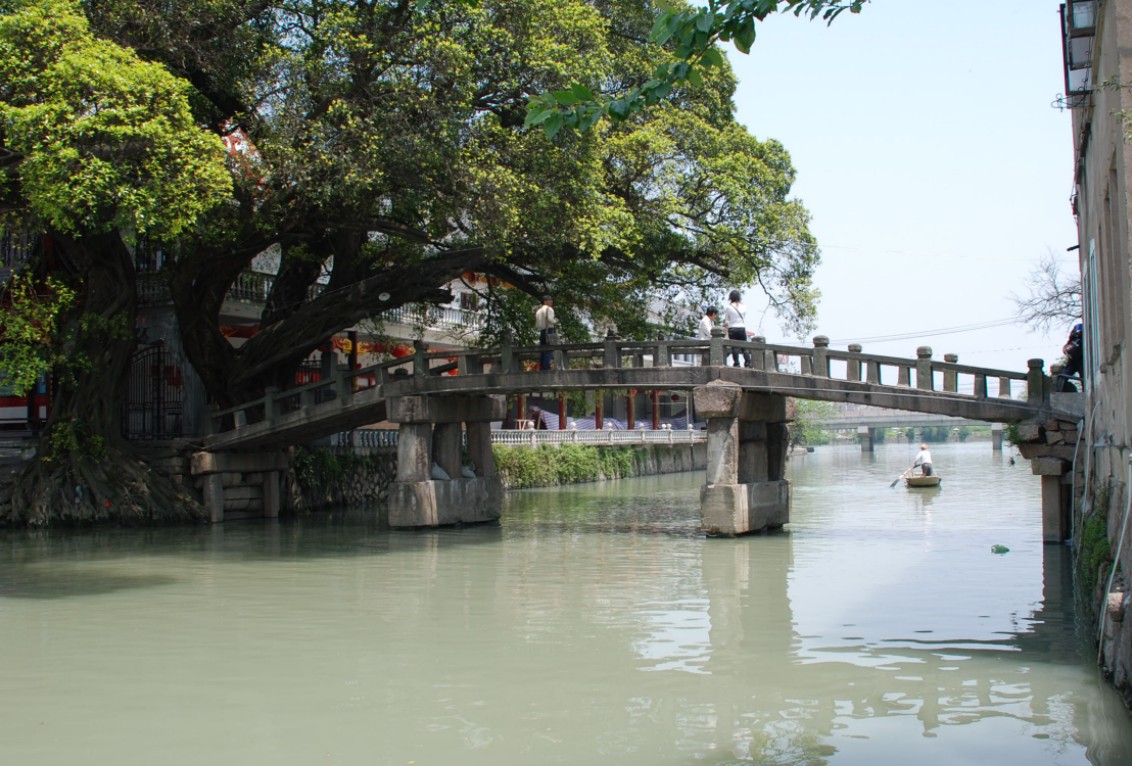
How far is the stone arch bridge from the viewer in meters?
18.7

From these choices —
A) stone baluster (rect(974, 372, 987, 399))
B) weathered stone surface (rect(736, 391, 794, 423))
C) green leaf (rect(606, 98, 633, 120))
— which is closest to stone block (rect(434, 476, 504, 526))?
weathered stone surface (rect(736, 391, 794, 423))

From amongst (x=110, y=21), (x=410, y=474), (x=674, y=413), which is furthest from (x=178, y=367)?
(x=674, y=413)

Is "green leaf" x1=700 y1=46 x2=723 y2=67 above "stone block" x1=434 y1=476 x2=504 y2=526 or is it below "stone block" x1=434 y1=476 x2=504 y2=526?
above

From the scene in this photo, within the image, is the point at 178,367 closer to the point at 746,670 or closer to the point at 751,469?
the point at 751,469

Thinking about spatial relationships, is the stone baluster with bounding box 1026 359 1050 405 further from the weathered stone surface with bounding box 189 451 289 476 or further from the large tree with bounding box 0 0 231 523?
the weathered stone surface with bounding box 189 451 289 476

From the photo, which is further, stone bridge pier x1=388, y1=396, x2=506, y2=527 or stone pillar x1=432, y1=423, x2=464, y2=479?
Result: stone pillar x1=432, y1=423, x2=464, y2=479

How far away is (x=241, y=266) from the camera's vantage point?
24.9 meters

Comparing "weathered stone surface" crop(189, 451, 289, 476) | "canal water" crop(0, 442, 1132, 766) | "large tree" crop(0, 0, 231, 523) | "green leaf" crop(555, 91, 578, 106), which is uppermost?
"large tree" crop(0, 0, 231, 523)

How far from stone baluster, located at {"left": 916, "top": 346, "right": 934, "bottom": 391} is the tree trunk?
1438cm

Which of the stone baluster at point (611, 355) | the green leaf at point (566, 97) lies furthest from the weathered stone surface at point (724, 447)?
the green leaf at point (566, 97)

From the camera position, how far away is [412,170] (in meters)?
19.5

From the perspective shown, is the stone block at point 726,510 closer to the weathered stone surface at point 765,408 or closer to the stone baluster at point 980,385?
the weathered stone surface at point 765,408

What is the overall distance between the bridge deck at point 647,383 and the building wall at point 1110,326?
11.3 feet

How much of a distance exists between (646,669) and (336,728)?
2788 millimetres
